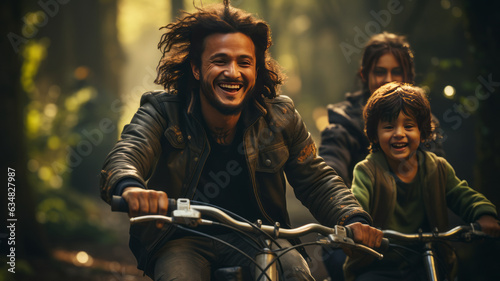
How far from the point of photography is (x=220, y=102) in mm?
3357

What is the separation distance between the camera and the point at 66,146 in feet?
41.7

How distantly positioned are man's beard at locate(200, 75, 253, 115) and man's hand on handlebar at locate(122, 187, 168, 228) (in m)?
1.02

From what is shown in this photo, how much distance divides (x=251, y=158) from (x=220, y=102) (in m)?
0.37

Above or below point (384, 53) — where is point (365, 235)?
below

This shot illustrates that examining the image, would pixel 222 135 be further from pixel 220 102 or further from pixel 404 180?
pixel 404 180

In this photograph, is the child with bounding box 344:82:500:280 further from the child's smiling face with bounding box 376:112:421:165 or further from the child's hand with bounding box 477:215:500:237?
the child's hand with bounding box 477:215:500:237

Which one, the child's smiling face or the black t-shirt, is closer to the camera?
the black t-shirt

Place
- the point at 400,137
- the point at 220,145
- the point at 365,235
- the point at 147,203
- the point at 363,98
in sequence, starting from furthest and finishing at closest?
the point at 363,98
the point at 400,137
the point at 220,145
the point at 365,235
the point at 147,203

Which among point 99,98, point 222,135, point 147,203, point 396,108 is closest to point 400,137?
point 396,108

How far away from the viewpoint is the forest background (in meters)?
6.33

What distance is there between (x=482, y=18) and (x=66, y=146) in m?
9.25

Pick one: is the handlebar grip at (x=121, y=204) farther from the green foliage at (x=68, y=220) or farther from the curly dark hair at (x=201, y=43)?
the green foliage at (x=68, y=220)

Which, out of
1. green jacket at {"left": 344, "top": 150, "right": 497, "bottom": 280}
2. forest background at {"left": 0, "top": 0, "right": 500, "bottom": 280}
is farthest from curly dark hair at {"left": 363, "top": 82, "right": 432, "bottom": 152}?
forest background at {"left": 0, "top": 0, "right": 500, "bottom": 280}

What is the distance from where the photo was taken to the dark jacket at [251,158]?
3.14m
